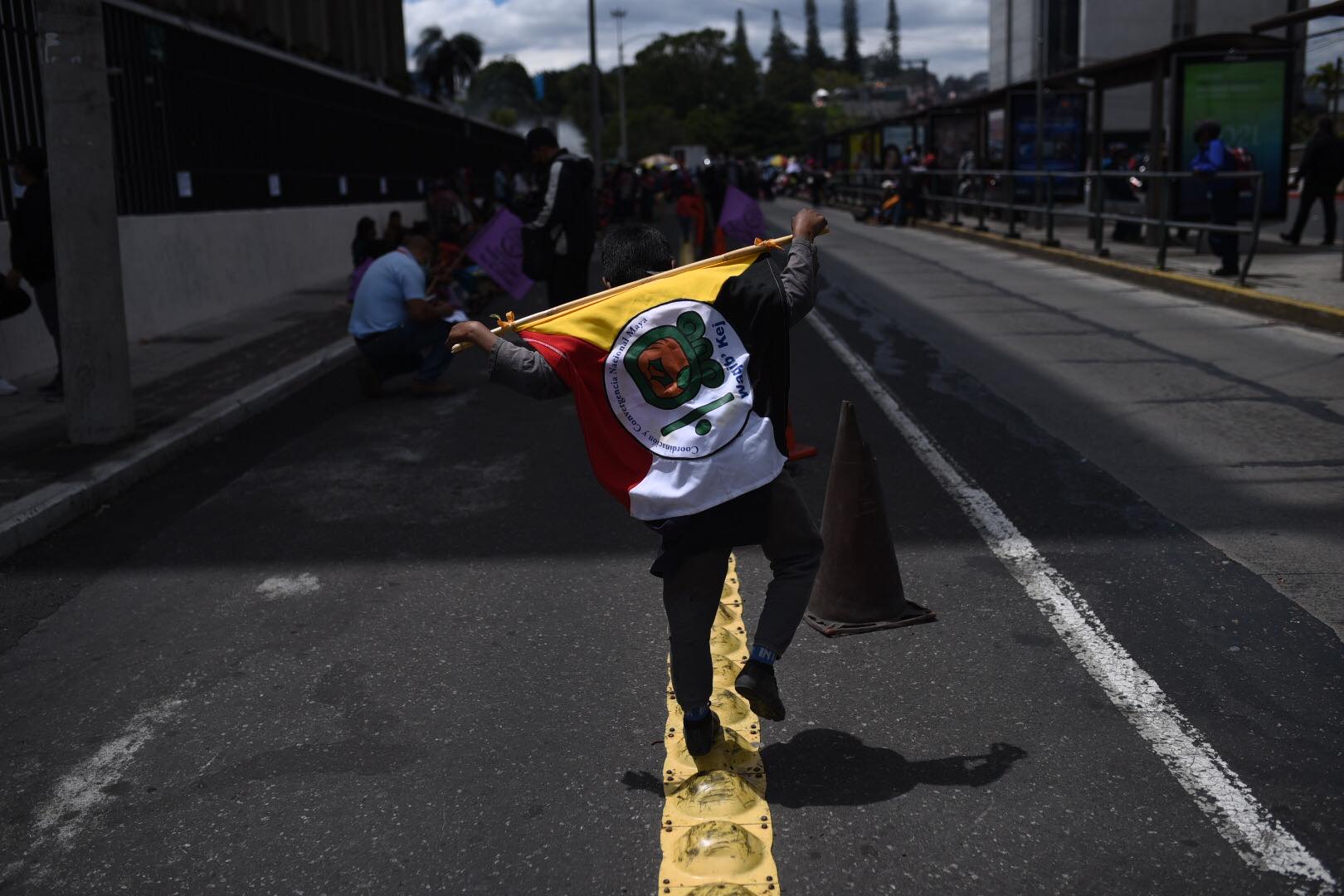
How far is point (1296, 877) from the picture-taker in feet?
10.1

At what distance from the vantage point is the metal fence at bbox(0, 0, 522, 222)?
558 inches

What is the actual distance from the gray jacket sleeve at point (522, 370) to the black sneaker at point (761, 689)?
971 mm

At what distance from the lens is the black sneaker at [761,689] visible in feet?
12.4

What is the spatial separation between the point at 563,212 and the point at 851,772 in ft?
22.8

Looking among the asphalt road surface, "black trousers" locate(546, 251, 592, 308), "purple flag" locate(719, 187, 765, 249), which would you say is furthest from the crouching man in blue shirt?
"purple flag" locate(719, 187, 765, 249)

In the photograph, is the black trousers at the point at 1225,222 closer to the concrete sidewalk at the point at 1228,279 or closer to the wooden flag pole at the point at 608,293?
the concrete sidewalk at the point at 1228,279

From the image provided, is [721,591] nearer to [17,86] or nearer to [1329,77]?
[17,86]

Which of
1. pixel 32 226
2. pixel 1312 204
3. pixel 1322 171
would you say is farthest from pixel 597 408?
pixel 1312 204

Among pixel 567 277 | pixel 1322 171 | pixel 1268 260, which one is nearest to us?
pixel 567 277

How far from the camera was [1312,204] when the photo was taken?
727 inches

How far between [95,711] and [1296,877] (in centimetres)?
365

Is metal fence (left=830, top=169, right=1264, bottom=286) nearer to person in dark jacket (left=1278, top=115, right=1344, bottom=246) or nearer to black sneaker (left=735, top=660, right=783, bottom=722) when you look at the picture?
person in dark jacket (left=1278, top=115, right=1344, bottom=246)

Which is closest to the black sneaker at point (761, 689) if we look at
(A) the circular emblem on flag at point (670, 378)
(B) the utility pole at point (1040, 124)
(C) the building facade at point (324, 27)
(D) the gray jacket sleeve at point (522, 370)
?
(A) the circular emblem on flag at point (670, 378)

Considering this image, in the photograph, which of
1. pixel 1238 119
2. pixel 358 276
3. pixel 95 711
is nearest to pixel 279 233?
pixel 358 276
